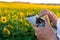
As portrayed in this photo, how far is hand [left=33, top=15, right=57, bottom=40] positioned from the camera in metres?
2.43

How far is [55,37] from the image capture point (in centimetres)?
244

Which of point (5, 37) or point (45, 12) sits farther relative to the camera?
point (45, 12)

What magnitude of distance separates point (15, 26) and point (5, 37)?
0.94 feet

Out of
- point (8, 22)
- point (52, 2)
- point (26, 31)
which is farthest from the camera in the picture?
point (52, 2)

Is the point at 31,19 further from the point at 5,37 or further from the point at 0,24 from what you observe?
the point at 5,37

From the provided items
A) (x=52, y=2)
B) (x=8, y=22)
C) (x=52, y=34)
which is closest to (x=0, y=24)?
(x=8, y=22)

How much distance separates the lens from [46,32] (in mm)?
2451

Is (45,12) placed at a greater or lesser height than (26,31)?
greater

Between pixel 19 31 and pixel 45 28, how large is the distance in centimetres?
23

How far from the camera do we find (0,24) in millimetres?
2719

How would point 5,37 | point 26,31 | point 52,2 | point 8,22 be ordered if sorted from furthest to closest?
point 52,2, point 8,22, point 26,31, point 5,37

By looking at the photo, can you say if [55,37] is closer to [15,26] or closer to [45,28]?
[45,28]

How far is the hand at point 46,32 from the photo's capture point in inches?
95.7

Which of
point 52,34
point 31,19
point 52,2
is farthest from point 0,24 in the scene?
point 52,2
